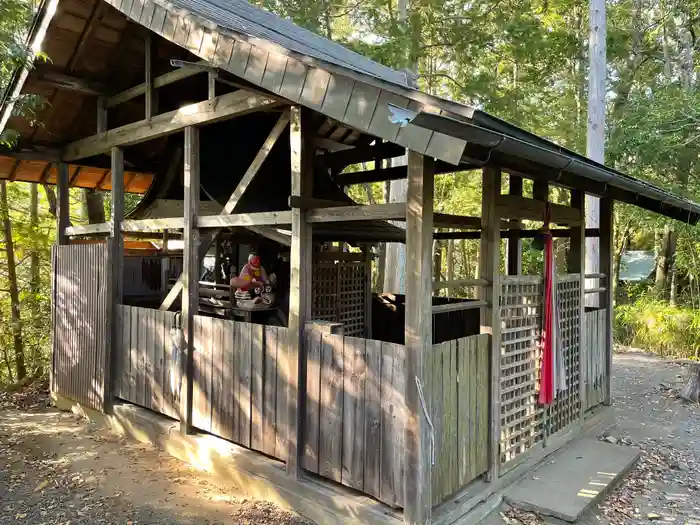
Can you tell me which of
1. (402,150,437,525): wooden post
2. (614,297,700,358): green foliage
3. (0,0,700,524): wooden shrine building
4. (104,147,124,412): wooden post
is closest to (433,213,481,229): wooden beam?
(0,0,700,524): wooden shrine building

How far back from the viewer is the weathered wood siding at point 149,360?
17.4 ft

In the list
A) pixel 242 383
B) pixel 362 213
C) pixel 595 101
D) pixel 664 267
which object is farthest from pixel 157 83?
pixel 664 267

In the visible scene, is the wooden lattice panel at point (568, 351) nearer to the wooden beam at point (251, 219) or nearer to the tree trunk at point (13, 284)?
the wooden beam at point (251, 219)

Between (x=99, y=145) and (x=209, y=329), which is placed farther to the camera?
(x=99, y=145)

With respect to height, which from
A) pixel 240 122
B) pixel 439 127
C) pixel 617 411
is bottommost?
pixel 617 411

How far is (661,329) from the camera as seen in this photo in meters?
11.7

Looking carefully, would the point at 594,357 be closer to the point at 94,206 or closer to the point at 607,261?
the point at 607,261

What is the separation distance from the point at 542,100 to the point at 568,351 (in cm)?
1213

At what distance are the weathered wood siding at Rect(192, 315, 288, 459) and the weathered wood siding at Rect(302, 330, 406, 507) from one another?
33 cm

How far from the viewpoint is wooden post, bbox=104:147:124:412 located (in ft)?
19.5

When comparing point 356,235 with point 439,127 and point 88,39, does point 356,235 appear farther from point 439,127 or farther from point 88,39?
point 88,39

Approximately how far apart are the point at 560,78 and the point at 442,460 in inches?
604

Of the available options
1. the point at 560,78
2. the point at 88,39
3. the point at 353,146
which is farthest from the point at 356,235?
the point at 560,78

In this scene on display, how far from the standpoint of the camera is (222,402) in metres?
4.78
